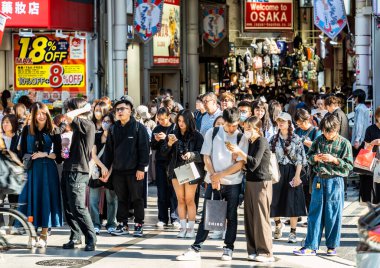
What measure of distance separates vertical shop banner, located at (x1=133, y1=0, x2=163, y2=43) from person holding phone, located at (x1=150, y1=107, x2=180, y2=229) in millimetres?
9481

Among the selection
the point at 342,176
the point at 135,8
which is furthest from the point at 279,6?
the point at 342,176

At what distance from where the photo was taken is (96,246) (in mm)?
13562

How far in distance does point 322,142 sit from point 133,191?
318cm

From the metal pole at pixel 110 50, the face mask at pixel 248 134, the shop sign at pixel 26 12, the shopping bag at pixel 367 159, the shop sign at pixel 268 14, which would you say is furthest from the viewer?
the shop sign at pixel 268 14

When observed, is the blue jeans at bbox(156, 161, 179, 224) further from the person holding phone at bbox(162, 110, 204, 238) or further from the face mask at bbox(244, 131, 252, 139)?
A: the face mask at bbox(244, 131, 252, 139)

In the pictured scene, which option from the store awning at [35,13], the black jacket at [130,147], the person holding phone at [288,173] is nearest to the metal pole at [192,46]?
the store awning at [35,13]

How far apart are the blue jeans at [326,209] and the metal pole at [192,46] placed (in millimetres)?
22181

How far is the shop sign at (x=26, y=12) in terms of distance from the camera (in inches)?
880

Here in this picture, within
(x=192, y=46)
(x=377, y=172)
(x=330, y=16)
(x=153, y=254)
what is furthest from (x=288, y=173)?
(x=192, y=46)

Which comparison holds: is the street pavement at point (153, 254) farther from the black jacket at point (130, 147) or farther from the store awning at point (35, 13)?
the store awning at point (35, 13)

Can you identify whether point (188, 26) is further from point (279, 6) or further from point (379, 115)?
point (379, 115)

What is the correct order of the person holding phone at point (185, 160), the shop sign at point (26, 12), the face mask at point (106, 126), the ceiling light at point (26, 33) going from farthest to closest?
the ceiling light at point (26, 33) < the shop sign at point (26, 12) < the face mask at point (106, 126) < the person holding phone at point (185, 160)

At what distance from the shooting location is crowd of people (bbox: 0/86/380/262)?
1241 cm

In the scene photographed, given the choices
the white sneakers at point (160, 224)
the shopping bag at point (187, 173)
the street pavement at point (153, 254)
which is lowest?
the street pavement at point (153, 254)
